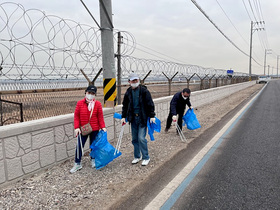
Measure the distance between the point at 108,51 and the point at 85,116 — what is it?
6.86 ft

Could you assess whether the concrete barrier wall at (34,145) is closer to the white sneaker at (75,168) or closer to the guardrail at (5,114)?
the white sneaker at (75,168)

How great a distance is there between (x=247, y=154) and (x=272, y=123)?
3.93 m

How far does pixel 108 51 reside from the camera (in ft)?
17.3

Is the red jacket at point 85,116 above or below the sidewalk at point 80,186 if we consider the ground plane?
above

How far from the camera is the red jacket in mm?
3787

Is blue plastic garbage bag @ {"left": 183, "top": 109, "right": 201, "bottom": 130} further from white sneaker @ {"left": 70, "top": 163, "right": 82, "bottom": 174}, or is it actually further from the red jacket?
white sneaker @ {"left": 70, "top": 163, "right": 82, "bottom": 174}

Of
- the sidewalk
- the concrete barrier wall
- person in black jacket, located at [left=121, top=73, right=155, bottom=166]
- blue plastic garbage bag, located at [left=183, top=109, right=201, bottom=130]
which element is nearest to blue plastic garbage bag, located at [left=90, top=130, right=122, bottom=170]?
the sidewalk

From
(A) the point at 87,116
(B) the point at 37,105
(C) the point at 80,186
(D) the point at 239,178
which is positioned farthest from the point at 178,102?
(B) the point at 37,105

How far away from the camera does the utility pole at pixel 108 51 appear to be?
5141mm

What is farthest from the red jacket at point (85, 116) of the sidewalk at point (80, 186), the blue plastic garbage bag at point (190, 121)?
the blue plastic garbage bag at point (190, 121)

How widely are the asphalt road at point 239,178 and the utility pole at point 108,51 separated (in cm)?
280

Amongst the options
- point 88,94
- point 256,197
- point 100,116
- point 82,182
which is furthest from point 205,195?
point 88,94

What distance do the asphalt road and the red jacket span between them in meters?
1.89

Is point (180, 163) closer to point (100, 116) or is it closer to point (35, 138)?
point (100, 116)
